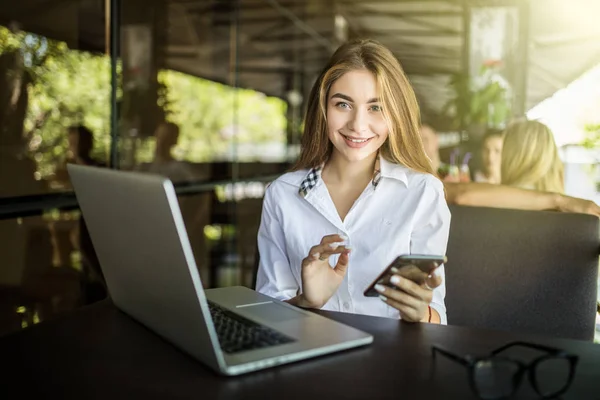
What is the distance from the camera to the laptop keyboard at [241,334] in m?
1.19

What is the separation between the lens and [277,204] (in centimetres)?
211

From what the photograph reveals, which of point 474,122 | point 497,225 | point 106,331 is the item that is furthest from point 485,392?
point 474,122

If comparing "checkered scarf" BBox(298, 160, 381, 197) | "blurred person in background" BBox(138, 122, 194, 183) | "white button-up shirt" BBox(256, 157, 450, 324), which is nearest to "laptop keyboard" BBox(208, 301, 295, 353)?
"white button-up shirt" BBox(256, 157, 450, 324)

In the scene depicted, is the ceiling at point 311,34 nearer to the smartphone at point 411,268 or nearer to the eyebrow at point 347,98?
the eyebrow at point 347,98

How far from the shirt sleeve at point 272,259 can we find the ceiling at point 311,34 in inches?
55.3

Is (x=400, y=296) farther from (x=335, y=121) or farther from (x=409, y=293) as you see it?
(x=335, y=121)

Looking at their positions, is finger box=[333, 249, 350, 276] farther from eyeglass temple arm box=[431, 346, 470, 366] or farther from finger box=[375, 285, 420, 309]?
eyeglass temple arm box=[431, 346, 470, 366]

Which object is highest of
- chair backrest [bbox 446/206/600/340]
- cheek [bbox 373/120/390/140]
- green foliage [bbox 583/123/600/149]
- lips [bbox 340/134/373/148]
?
green foliage [bbox 583/123/600/149]

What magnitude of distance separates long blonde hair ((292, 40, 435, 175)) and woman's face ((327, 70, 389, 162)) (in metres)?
0.03

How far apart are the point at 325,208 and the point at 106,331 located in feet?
2.85

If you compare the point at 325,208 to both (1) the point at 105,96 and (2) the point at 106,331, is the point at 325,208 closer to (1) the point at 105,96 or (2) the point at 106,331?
(2) the point at 106,331

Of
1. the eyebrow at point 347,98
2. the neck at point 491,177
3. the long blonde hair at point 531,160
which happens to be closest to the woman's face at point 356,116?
the eyebrow at point 347,98

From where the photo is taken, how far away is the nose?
1.95 meters

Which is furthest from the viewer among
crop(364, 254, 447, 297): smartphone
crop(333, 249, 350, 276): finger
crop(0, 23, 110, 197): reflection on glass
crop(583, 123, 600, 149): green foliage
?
crop(583, 123, 600, 149): green foliage
